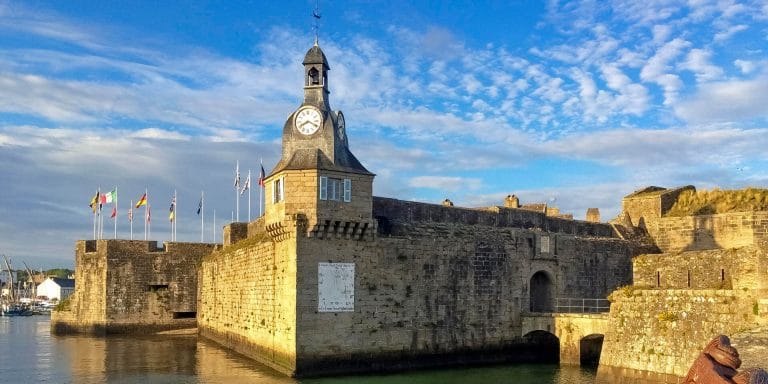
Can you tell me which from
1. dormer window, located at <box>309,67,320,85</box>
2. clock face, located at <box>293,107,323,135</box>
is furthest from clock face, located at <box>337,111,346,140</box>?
dormer window, located at <box>309,67,320,85</box>

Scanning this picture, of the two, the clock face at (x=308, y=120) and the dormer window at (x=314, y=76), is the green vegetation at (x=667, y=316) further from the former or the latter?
the dormer window at (x=314, y=76)

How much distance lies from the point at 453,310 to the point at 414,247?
2.89 meters

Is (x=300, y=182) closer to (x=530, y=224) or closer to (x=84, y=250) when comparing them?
(x=530, y=224)

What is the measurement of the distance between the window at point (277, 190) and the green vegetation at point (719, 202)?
66.0 ft

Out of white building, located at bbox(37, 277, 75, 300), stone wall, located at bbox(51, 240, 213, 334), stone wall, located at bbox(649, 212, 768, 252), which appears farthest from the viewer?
white building, located at bbox(37, 277, 75, 300)

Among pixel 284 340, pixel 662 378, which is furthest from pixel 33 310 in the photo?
pixel 662 378

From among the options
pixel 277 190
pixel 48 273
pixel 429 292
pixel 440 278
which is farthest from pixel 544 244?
pixel 48 273

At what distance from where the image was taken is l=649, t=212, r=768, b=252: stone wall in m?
31.6

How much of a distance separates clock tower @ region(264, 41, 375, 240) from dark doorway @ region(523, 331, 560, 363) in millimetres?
8420

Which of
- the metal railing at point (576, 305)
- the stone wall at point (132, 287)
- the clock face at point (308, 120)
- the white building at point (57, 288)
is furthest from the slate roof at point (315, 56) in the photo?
the white building at point (57, 288)

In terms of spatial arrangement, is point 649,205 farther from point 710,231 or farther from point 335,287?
point 335,287

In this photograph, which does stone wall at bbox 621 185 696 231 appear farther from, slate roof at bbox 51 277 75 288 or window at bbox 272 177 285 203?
slate roof at bbox 51 277 75 288

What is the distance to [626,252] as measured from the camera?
108 feet

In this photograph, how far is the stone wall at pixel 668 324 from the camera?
17844 millimetres
